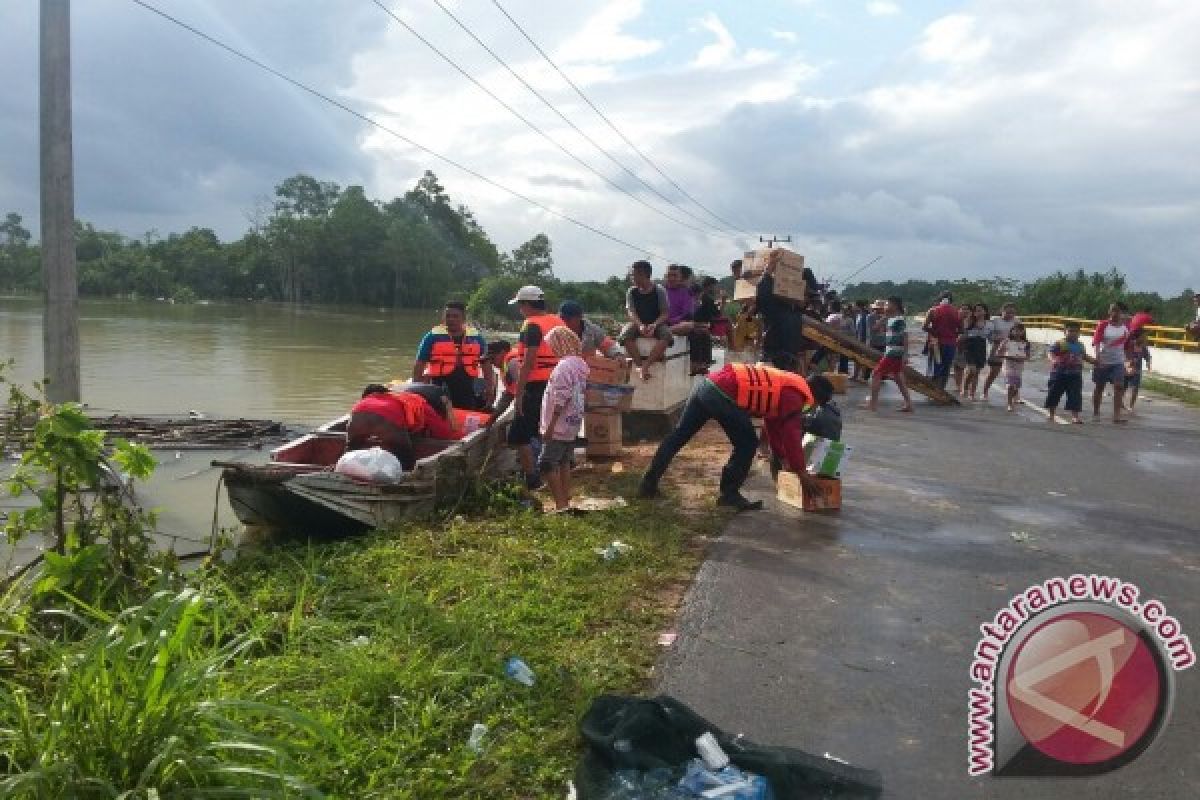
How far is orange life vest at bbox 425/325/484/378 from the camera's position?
929 cm

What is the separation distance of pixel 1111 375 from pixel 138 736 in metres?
14.8

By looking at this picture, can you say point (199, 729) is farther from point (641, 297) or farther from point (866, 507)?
point (641, 297)

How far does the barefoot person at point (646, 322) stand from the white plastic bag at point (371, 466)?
4.57 metres

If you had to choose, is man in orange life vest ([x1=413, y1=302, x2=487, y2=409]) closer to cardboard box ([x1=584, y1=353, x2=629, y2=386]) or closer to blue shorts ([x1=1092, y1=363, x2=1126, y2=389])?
cardboard box ([x1=584, y1=353, x2=629, y2=386])

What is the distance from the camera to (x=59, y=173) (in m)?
7.34

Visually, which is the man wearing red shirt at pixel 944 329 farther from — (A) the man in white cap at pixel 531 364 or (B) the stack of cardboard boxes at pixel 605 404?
(A) the man in white cap at pixel 531 364

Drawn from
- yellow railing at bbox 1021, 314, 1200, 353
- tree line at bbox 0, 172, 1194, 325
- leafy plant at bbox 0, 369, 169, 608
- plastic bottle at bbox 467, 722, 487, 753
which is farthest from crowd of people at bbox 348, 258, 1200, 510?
tree line at bbox 0, 172, 1194, 325

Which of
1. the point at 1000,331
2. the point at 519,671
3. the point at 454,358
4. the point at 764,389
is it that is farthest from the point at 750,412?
the point at 1000,331

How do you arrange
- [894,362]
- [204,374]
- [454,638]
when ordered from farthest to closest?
[204,374]
[894,362]
[454,638]

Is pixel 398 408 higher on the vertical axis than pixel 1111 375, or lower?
lower

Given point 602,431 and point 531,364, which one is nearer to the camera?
point 531,364

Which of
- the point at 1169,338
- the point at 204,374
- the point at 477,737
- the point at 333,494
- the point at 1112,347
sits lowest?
the point at 204,374

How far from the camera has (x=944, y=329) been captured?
16531 millimetres

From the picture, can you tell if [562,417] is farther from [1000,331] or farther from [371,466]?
[1000,331]
